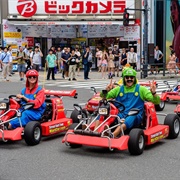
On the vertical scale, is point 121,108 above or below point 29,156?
above

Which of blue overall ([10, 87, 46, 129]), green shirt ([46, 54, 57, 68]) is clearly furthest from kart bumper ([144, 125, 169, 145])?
green shirt ([46, 54, 57, 68])

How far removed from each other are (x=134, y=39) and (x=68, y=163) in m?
22.7

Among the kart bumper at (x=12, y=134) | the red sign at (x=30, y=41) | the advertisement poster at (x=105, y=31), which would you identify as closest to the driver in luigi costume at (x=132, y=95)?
the kart bumper at (x=12, y=134)

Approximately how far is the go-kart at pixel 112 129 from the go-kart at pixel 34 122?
25.6 inches

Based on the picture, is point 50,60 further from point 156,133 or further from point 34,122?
point 156,133

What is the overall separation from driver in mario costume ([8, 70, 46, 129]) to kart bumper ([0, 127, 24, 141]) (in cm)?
31

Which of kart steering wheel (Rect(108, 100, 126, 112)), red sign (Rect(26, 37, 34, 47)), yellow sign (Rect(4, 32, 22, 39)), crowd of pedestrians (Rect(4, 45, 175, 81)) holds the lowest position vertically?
kart steering wheel (Rect(108, 100, 126, 112))

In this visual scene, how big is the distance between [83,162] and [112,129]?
3.19 feet

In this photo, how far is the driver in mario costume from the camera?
7.91 metres

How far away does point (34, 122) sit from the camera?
7.72 m

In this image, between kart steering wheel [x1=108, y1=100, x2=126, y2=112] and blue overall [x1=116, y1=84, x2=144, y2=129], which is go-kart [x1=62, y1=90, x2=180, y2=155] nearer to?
kart steering wheel [x1=108, y1=100, x2=126, y2=112]

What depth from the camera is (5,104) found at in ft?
26.0

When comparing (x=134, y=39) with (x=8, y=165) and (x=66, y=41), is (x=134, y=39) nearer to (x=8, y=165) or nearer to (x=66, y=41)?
(x=66, y=41)

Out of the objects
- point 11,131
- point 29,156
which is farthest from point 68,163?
point 11,131
